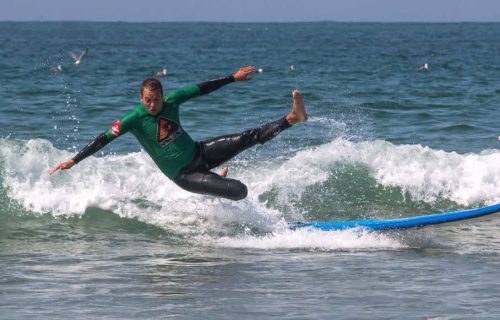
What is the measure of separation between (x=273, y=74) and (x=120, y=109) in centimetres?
1408

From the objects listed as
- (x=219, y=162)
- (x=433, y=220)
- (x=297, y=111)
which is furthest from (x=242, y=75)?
(x=433, y=220)

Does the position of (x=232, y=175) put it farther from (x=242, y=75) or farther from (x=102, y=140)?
(x=102, y=140)

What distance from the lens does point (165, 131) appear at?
9234 millimetres

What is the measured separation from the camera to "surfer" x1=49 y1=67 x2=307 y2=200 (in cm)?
908

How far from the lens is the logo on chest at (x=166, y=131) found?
30.2 feet

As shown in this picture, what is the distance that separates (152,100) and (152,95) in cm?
6

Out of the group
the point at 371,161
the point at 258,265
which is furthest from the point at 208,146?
the point at 371,161

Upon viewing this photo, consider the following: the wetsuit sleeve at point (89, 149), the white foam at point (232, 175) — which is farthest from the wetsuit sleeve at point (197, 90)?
the white foam at point (232, 175)

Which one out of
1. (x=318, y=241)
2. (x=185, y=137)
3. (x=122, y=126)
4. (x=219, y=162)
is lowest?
(x=318, y=241)

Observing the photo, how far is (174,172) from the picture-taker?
9.42 meters

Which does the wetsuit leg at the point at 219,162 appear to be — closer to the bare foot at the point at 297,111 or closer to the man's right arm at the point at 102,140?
the bare foot at the point at 297,111

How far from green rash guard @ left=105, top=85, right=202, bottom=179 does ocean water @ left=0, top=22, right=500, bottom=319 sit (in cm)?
95

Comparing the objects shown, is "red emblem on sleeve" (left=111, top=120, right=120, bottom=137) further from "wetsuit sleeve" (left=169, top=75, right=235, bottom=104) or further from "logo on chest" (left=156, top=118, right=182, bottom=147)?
"wetsuit sleeve" (left=169, top=75, right=235, bottom=104)

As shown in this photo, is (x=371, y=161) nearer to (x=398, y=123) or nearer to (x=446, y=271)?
(x=398, y=123)
